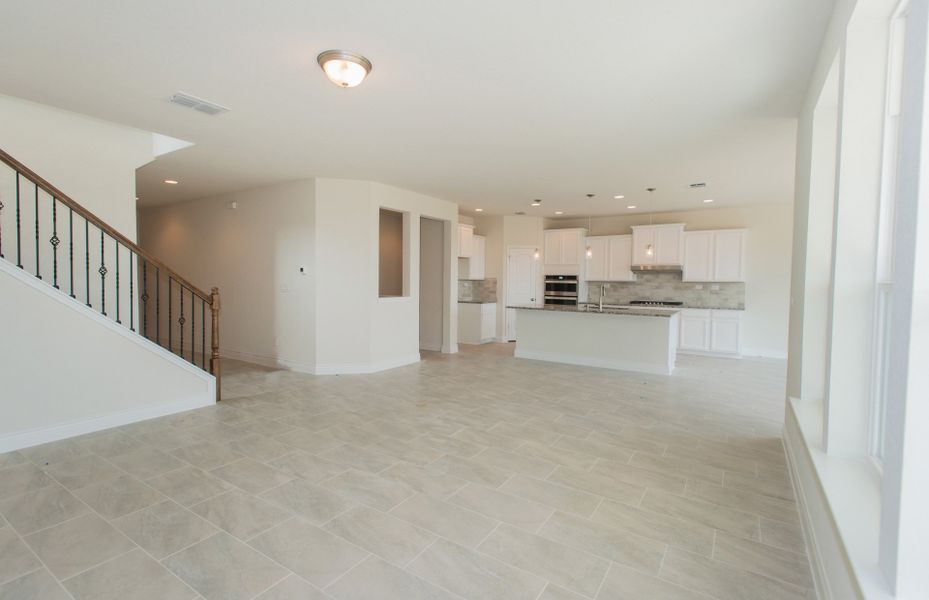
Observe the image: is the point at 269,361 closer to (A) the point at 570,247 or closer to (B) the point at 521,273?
(B) the point at 521,273

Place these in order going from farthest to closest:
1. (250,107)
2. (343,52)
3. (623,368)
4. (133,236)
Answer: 1. (623,368)
2. (133,236)
3. (250,107)
4. (343,52)

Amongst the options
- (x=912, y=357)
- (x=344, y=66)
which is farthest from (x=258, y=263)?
(x=912, y=357)

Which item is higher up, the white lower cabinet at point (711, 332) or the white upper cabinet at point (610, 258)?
the white upper cabinet at point (610, 258)

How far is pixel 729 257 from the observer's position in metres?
7.75

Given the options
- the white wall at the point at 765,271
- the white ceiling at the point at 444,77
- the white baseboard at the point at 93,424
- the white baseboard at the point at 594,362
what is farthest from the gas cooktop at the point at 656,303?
the white baseboard at the point at 93,424

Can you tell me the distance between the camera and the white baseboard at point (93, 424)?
3.27m

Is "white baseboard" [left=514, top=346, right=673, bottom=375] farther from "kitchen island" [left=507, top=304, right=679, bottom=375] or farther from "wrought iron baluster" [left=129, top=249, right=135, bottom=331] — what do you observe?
"wrought iron baluster" [left=129, top=249, right=135, bottom=331]

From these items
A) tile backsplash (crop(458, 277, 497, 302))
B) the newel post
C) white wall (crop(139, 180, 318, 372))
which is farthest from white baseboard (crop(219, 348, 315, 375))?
tile backsplash (crop(458, 277, 497, 302))

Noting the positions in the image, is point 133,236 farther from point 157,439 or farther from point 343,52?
point 343,52

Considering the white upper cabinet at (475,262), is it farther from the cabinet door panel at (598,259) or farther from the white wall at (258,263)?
the white wall at (258,263)

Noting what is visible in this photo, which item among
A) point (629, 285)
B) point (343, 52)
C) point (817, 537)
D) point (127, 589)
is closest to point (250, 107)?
point (343, 52)

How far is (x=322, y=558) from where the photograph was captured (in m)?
2.05

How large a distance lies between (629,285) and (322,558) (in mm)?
8208

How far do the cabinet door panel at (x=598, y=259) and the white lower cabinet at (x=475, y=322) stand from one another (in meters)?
2.17
